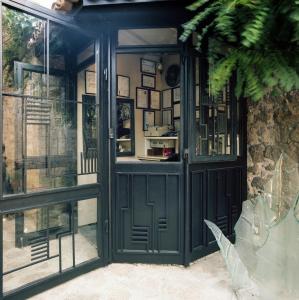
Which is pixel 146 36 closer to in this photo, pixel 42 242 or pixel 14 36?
pixel 14 36

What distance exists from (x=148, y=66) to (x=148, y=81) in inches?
8.5

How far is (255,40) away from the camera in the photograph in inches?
31.1

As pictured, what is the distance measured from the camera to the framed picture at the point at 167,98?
3.95 metres

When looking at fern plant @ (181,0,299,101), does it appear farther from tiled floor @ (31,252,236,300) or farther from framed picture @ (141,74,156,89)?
framed picture @ (141,74,156,89)

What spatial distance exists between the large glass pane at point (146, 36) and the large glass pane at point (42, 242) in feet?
4.83

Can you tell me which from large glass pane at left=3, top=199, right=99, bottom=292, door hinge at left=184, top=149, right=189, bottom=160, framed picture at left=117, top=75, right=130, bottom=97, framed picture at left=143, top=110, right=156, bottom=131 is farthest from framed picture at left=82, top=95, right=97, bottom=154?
framed picture at left=143, top=110, right=156, bottom=131

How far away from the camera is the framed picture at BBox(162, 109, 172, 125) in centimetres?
399

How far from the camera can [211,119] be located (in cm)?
264

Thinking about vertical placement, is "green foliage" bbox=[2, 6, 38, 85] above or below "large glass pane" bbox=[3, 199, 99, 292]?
above

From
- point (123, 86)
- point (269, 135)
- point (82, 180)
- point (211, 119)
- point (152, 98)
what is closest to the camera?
point (82, 180)

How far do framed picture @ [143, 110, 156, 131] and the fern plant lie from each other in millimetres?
3070

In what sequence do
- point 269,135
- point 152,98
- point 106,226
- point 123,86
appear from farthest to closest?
point 152,98, point 123,86, point 269,135, point 106,226

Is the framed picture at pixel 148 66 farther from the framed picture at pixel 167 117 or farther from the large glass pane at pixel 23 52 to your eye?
the large glass pane at pixel 23 52

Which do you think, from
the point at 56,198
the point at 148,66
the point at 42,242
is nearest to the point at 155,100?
the point at 148,66
